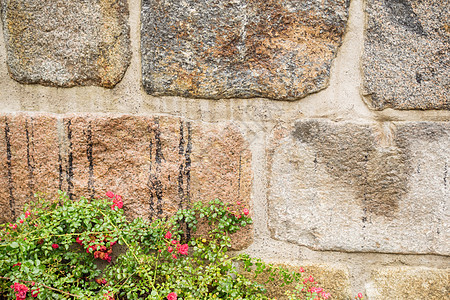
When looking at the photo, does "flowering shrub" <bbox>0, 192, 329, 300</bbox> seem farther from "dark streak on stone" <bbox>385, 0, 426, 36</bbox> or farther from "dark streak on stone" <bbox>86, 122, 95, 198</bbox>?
"dark streak on stone" <bbox>385, 0, 426, 36</bbox>

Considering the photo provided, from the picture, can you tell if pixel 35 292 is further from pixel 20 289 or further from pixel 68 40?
pixel 68 40

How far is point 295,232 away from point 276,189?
155mm

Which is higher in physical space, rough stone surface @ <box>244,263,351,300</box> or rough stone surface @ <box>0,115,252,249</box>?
rough stone surface @ <box>0,115,252,249</box>

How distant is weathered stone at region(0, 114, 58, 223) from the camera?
1.08 meters

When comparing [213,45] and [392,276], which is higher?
[213,45]

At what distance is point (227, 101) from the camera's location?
1.08 m

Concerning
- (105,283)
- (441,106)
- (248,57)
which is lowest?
(105,283)

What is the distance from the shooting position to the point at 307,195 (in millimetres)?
1093

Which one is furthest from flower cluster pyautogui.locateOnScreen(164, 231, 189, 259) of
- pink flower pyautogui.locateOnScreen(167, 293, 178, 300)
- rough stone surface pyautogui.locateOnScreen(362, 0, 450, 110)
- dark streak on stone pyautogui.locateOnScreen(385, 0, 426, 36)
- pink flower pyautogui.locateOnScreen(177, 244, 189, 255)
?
dark streak on stone pyautogui.locateOnScreen(385, 0, 426, 36)

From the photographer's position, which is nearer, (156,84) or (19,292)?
(19,292)

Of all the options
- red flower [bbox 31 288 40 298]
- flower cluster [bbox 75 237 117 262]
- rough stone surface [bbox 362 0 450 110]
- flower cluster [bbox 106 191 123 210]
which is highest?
rough stone surface [bbox 362 0 450 110]

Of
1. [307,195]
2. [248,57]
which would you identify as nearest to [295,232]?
[307,195]

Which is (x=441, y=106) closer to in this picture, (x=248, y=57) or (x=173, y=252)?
(x=248, y=57)

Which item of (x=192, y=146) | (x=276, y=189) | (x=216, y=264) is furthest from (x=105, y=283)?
(x=276, y=189)
